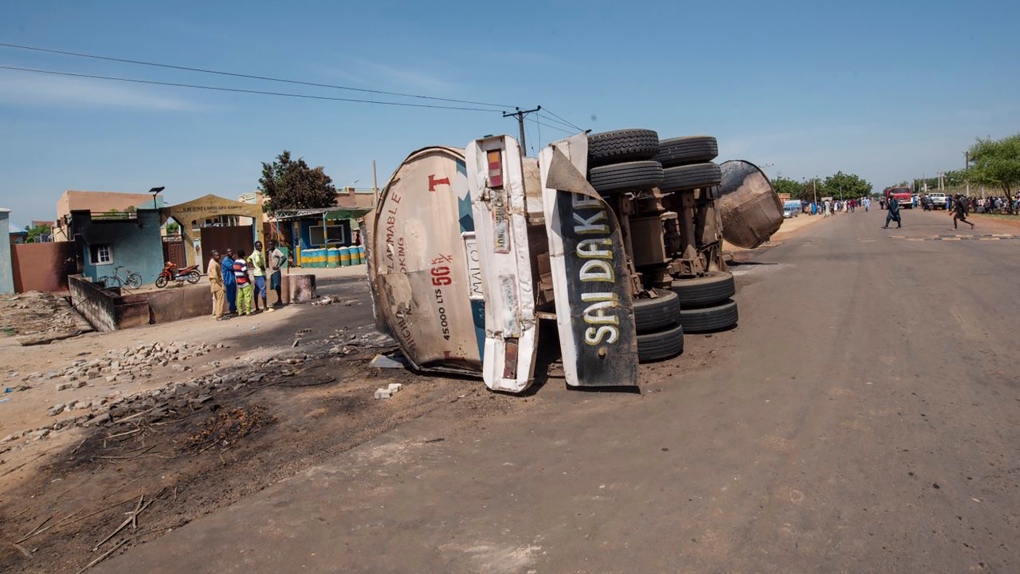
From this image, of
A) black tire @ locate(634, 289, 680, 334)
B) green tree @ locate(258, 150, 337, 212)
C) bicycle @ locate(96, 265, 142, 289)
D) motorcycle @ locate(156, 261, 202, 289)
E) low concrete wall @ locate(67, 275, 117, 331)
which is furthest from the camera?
green tree @ locate(258, 150, 337, 212)

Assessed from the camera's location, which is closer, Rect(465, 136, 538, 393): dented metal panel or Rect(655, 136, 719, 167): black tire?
Rect(465, 136, 538, 393): dented metal panel

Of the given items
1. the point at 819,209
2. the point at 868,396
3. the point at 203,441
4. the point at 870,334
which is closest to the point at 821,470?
the point at 868,396

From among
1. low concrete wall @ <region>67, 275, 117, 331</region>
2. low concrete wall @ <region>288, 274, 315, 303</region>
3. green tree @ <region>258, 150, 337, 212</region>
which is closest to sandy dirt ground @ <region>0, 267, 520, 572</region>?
low concrete wall @ <region>67, 275, 117, 331</region>

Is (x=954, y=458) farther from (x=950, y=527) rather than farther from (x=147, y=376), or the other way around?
(x=147, y=376)

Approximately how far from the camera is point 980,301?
9.28 m

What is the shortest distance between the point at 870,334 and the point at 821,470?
4412mm

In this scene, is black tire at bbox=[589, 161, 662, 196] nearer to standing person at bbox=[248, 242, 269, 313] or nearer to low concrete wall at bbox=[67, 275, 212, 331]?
standing person at bbox=[248, 242, 269, 313]

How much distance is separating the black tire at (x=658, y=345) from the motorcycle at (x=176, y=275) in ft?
84.1

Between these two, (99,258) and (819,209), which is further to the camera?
(819,209)

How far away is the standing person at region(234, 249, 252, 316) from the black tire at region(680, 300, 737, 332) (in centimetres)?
1105

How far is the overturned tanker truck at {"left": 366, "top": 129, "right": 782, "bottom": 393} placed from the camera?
597cm

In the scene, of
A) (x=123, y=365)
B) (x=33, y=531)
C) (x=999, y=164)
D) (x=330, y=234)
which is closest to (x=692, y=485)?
(x=33, y=531)

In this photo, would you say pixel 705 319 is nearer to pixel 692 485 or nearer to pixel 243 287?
pixel 692 485

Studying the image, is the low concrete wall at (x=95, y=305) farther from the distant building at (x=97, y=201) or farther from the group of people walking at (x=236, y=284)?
the distant building at (x=97, y=201)
